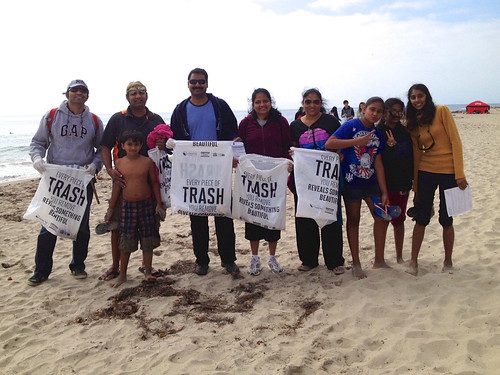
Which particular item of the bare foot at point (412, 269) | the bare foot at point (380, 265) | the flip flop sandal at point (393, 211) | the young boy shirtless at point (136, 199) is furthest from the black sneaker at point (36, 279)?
the bare foot at point (412, 269)

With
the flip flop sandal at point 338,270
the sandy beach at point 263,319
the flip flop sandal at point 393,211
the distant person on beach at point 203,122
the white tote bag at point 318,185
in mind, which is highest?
the distant person on beach at point 203,122

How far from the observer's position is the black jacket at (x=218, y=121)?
5.09 meters

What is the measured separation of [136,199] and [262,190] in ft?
4.95

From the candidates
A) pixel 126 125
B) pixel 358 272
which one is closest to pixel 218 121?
pixel 126 125

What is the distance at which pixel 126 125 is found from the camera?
5.00 m

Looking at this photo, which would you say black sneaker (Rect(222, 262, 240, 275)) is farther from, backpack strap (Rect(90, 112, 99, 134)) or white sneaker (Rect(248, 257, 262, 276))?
backpack strap (Rect(90, 112, 99, 134))

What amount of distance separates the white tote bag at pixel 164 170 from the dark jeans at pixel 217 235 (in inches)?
15.9

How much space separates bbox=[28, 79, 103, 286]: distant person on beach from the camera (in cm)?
513

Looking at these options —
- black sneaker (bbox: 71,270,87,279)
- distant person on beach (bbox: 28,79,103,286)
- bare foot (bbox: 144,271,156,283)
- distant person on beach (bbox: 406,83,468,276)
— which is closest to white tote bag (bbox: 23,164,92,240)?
distant person on beach (bbox: 28,79,103,286)

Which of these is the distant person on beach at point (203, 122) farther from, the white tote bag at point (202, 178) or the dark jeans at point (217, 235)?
the white tote bag at point (202, 178)

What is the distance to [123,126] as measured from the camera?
4996 mm

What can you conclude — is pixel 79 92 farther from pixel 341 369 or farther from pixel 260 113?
pixel 341 369

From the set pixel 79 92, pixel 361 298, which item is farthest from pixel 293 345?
pixel 79 92

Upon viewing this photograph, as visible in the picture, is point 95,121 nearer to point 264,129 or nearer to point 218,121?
point 218,121
